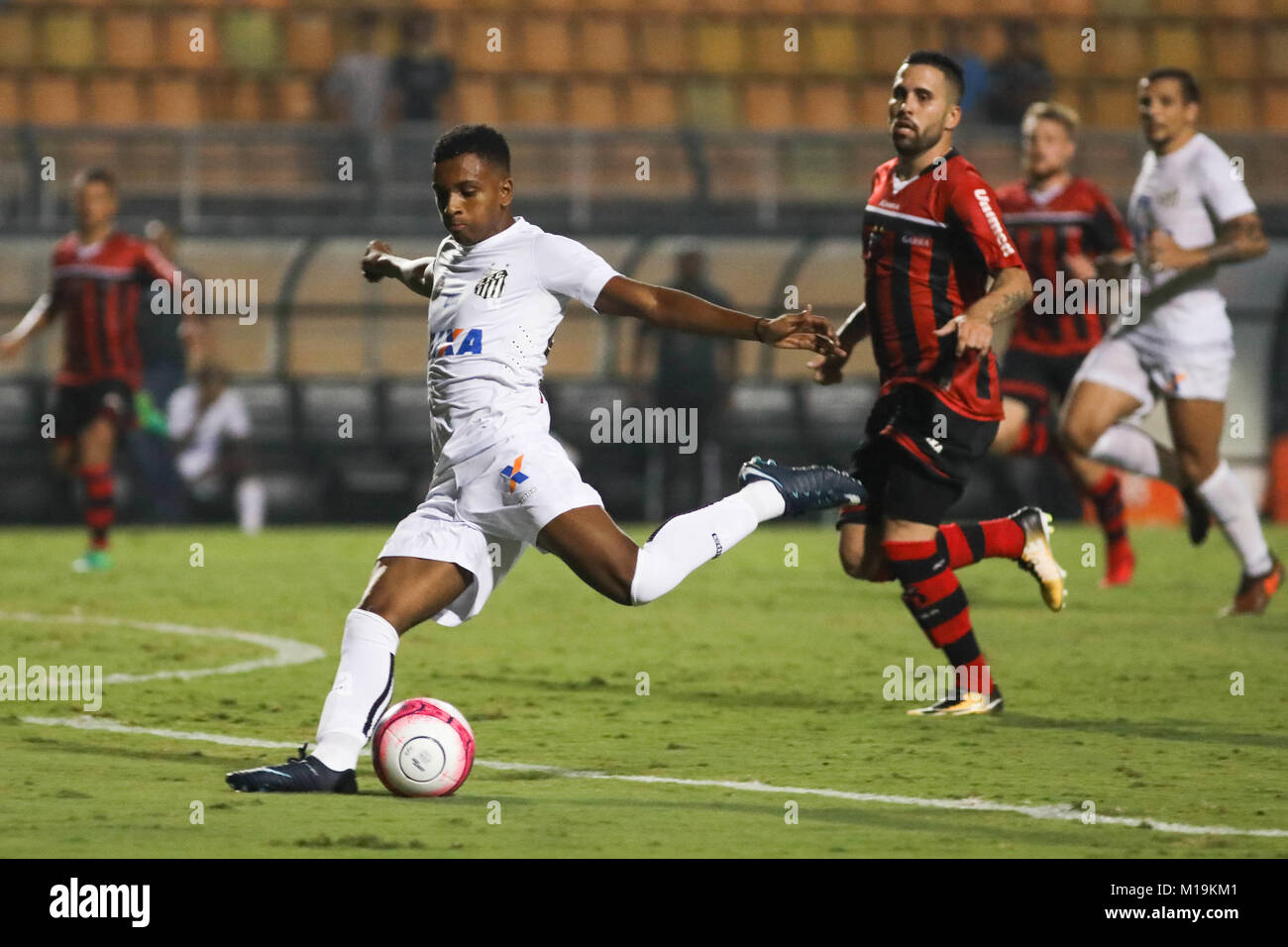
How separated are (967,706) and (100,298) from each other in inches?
300

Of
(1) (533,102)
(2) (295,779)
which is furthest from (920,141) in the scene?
(1) (533,102)

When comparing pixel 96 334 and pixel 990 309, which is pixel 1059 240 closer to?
pixel 990 309

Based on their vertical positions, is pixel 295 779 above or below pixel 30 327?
below

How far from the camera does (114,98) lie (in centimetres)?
1856

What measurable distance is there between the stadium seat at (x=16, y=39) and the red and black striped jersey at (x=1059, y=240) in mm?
10346

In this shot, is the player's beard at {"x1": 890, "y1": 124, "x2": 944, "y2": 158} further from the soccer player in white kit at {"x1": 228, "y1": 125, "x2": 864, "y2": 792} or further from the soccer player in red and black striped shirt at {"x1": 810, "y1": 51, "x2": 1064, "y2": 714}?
the soccer player in white kit at {"x1": 228, "y1": 125, "x2": 864, "y2": 792}

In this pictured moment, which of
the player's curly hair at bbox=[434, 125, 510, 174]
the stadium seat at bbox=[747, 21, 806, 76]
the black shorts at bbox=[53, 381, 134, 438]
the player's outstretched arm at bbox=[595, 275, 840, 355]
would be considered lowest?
the player's outstretched arm at bbox=[595, 275, 840, 355]

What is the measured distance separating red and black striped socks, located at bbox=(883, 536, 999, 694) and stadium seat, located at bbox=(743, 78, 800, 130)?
41.2 feet

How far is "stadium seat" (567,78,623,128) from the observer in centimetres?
1883

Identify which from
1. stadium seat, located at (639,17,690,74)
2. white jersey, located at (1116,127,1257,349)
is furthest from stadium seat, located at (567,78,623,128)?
white jersey, located at (1116,127,1257,349)

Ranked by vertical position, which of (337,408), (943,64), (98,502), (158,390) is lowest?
(98,502)

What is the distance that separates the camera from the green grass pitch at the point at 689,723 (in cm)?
500

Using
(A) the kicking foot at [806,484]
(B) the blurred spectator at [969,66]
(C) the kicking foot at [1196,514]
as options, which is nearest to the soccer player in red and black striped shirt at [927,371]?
(A) the kicking foot at [806,484]

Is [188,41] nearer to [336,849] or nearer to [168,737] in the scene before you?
[168,737]
